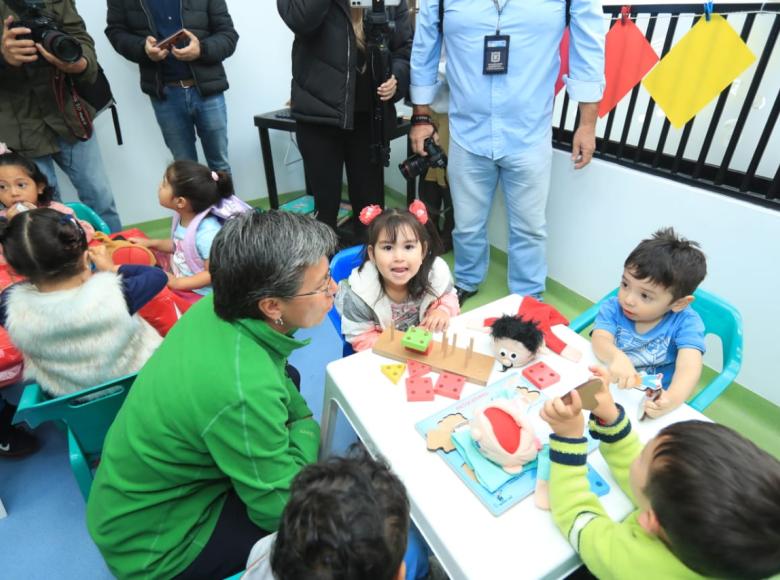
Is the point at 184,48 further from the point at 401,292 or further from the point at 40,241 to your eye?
the point at 401,292

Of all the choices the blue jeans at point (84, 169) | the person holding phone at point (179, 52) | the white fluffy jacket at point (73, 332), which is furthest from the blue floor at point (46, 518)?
the person holding phone at point (179, 52)

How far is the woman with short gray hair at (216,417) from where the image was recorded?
33.7 inches

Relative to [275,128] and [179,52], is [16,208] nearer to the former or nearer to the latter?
[179,52]

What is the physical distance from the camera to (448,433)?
2.99 ft

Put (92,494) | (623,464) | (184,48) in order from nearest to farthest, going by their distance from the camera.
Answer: (623,464)
(92,494)
(184,48)

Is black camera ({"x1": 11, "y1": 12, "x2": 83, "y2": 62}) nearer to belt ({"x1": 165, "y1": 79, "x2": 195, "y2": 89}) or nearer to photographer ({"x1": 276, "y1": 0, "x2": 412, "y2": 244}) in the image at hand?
belt ({"x1": 165, "y1": 79, "x2": 195, "y2": 89})

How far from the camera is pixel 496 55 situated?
6.00 feet

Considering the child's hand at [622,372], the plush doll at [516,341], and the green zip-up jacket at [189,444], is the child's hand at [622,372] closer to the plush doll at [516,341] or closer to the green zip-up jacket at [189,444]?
the plush doll at [516,341]

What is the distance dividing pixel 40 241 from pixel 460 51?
1.63m

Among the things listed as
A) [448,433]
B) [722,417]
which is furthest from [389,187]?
[448,433]

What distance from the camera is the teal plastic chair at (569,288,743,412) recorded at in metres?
1.18

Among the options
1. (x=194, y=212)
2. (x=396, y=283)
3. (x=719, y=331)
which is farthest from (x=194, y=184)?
(x=719, y=331)

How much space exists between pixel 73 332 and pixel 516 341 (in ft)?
3.60

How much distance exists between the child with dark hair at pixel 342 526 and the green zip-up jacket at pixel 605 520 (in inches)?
11.1
